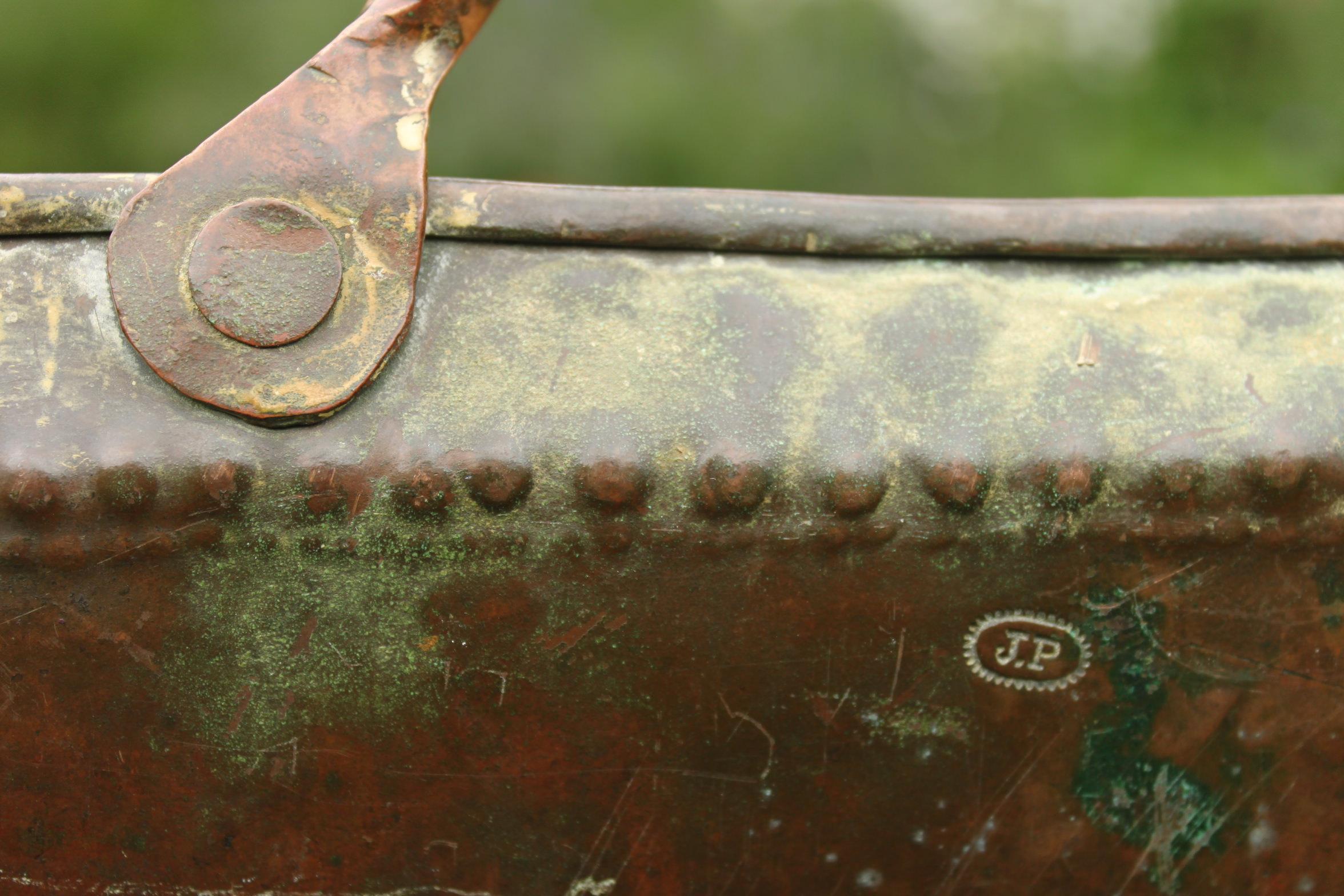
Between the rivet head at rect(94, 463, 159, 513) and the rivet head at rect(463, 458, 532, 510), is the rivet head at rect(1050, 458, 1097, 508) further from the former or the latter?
the rivet head at rect(94, 463, 159, 513)

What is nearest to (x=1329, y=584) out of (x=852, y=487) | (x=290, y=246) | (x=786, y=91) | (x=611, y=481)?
(x=852, y=487)

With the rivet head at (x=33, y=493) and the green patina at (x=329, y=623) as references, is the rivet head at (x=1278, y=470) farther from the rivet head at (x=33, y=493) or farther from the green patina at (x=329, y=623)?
the rivet head at (x=33, y=493)

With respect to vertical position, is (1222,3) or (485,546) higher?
(1222,3)

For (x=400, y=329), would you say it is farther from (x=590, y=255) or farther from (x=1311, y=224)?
(x=1311, y=224)

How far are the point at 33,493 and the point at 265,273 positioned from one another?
18 centimetres

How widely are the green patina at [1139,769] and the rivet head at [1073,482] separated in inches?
2.6

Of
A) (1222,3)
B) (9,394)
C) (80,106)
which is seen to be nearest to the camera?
(9,394)

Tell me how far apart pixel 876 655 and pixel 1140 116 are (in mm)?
5893

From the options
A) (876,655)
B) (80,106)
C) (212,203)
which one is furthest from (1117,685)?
(80,106)

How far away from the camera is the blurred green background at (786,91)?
5352mm

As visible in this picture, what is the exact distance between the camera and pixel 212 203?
72 cm

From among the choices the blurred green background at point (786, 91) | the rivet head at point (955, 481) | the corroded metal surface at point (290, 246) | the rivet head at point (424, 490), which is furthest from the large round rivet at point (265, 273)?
the blurred green background at point (786, 91)

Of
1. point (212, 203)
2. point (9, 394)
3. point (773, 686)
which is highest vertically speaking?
point (212, 203)

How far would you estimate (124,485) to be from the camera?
2.28 feet
